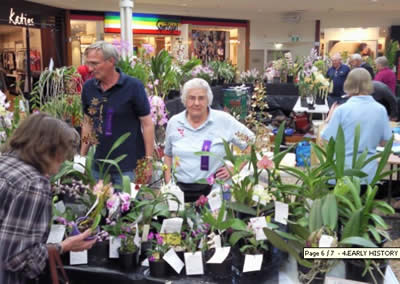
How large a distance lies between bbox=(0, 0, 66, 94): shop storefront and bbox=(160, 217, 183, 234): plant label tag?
309 inches

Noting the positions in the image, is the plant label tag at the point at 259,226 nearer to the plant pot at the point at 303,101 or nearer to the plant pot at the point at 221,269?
the plant pot at the point at 221,269

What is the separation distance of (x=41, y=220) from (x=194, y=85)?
1.20 m

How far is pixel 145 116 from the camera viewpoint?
243 centimetres

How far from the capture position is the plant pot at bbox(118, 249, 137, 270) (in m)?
1.55

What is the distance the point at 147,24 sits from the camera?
1327 centimetres

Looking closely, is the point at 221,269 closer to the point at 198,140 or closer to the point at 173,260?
the point at 173,260

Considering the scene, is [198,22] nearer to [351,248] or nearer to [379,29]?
[379,29]

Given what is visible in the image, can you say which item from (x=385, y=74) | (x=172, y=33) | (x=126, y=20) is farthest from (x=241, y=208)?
(x=172, y=33)

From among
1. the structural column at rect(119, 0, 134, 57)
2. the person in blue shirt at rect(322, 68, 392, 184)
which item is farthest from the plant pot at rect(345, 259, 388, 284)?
the structural column at rect(119, 0, 134, 57)

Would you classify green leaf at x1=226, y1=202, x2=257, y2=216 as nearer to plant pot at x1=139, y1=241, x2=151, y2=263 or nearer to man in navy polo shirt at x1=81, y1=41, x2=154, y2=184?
plant pot at x1=139, y1=241, x2=151, y2=263

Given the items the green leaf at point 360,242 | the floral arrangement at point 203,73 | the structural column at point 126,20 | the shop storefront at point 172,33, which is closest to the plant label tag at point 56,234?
the green leaf at point 360,242

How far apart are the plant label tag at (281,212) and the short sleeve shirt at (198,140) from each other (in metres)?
0.62

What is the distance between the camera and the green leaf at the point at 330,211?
4.78 feet

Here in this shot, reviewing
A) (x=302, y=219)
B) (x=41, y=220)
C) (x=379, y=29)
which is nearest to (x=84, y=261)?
(x=41, y=220)
